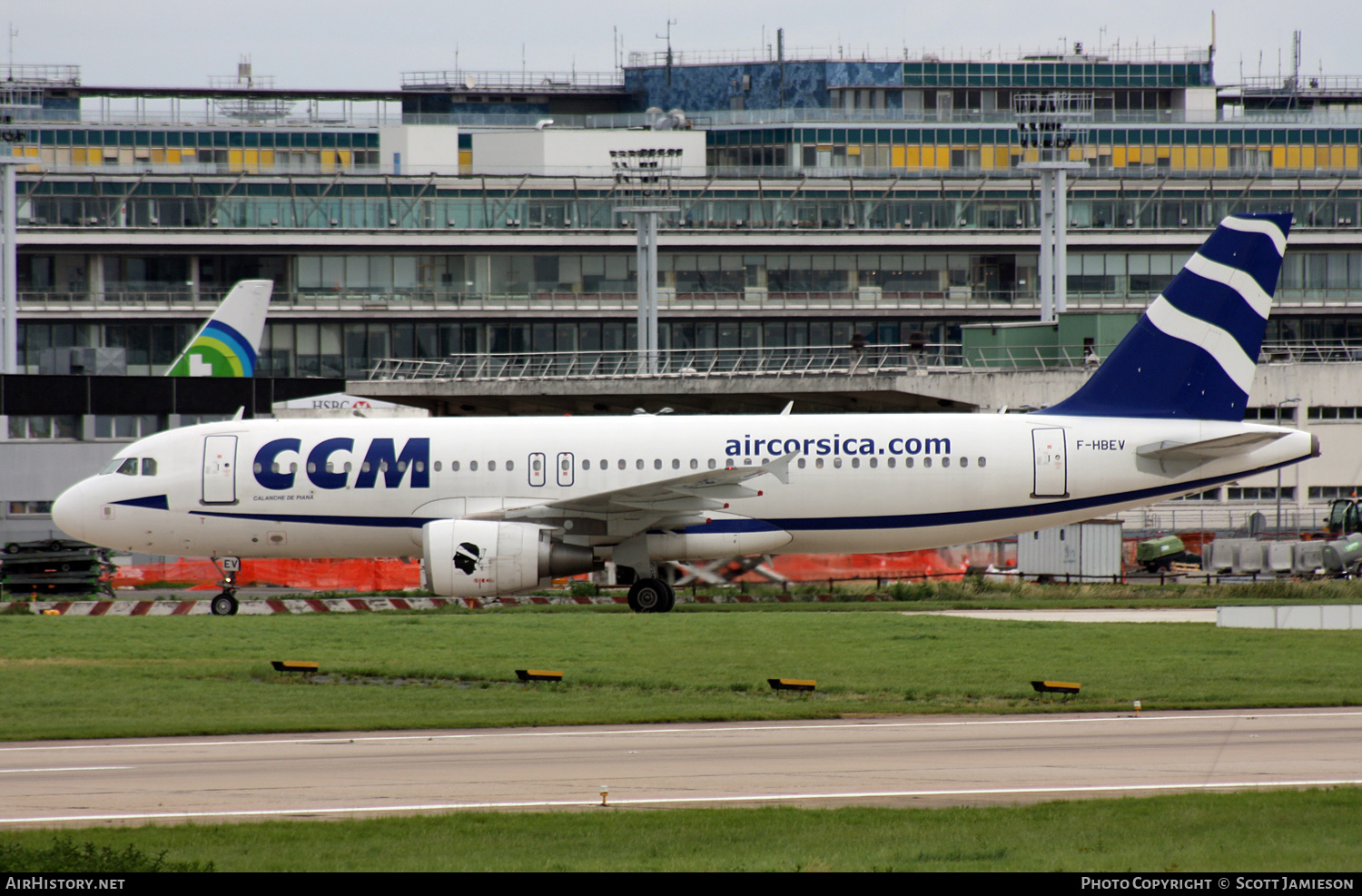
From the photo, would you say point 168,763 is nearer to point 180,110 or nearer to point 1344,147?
point 1344,147

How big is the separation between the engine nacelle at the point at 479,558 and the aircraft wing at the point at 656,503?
101 centimetres

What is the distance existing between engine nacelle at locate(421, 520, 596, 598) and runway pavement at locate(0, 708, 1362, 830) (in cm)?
1262

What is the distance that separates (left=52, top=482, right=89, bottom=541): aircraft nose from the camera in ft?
109

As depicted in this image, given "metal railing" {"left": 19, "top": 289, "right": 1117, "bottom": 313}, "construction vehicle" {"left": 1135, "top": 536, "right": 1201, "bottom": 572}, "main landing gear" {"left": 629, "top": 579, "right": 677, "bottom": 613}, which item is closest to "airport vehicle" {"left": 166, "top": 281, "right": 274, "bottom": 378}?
"metal railing" {"left": 19, "top": 289, "right": 1117, "bottom": 313}

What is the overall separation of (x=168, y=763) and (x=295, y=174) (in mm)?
79370

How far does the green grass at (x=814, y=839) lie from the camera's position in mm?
11062

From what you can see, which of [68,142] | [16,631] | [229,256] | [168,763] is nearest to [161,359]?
[229,256]

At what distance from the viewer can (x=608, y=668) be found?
75.8ft

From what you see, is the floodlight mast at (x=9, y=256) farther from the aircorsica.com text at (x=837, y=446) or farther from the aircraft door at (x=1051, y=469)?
the aircraft door at (x=1051, y=469)

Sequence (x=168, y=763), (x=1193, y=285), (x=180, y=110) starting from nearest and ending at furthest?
(x=168, y=763) → (x=1193, y=285) → (x=180, y=110)

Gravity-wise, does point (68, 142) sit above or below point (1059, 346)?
above

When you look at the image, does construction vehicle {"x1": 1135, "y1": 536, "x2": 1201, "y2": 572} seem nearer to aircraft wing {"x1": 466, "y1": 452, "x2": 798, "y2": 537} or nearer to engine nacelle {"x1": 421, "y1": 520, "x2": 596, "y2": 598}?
aircraft wing {"x1": 466, "y1": 452, "x2": 798, "y2": 537}

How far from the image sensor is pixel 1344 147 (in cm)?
11588
